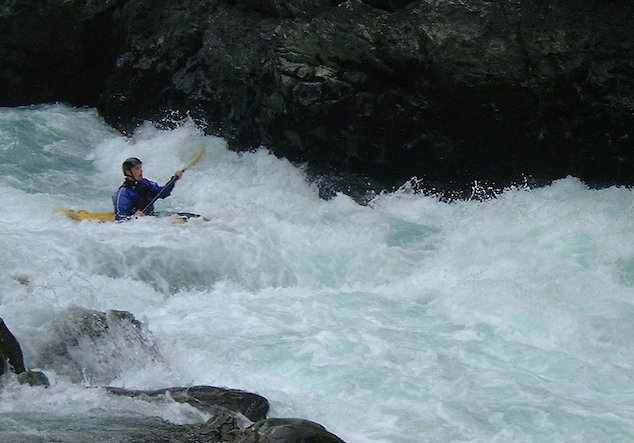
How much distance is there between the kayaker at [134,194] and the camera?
29.6 feet

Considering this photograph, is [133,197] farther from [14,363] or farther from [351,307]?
[14,363]

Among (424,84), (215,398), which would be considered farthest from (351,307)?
(424,84)

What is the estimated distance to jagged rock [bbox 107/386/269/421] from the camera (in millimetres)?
4695

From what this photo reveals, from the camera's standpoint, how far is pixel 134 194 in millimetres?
9211

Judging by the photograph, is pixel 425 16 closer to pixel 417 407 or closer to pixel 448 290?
pixel 448 290

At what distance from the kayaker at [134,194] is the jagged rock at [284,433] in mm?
5113

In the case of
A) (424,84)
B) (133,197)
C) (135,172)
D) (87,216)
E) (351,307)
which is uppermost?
(424,84)

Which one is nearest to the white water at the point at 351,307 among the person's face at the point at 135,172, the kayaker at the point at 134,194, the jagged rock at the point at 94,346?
the jagged rock at the point at 94,346

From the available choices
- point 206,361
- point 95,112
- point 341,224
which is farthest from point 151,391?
point 95,112

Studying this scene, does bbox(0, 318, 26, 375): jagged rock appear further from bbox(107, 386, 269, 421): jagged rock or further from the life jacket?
the life jacket

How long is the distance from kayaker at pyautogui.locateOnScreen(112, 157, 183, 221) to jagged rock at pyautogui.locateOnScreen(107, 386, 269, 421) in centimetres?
426

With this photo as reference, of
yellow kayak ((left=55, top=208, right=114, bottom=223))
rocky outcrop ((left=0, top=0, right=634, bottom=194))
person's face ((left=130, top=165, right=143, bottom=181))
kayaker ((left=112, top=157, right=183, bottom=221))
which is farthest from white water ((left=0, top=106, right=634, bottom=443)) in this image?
person's face ((left=130, top=165, right=143, bottom=181))

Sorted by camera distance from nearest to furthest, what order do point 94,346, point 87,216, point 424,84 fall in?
point 94,346 < point 87,216 < point 424,84

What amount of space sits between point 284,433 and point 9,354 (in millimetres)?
1894
